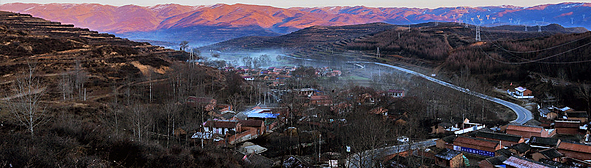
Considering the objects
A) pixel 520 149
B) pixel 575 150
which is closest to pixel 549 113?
pixel 575 150

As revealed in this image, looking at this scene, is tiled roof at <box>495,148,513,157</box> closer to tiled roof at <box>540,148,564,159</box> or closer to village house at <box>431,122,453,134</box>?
tiled roof at <box>540,148,564,159</box>

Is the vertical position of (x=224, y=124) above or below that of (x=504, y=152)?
above

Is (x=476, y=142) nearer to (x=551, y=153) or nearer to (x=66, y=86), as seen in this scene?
(x=551, y=153)

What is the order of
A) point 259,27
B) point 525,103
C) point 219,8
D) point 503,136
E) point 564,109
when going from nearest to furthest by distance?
point 503,136 < point 564,109 < point 525,103 < point 259,27 < point 219,8

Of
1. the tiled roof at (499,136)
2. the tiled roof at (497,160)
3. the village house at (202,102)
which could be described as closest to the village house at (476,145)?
the tiled roof at (499,136)

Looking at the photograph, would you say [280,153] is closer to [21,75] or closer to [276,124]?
[276,124]

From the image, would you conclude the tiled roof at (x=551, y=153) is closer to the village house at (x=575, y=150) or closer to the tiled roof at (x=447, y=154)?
the village house at (x=575, y=150)

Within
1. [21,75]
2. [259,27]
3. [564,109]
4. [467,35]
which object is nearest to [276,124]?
[21,75]
